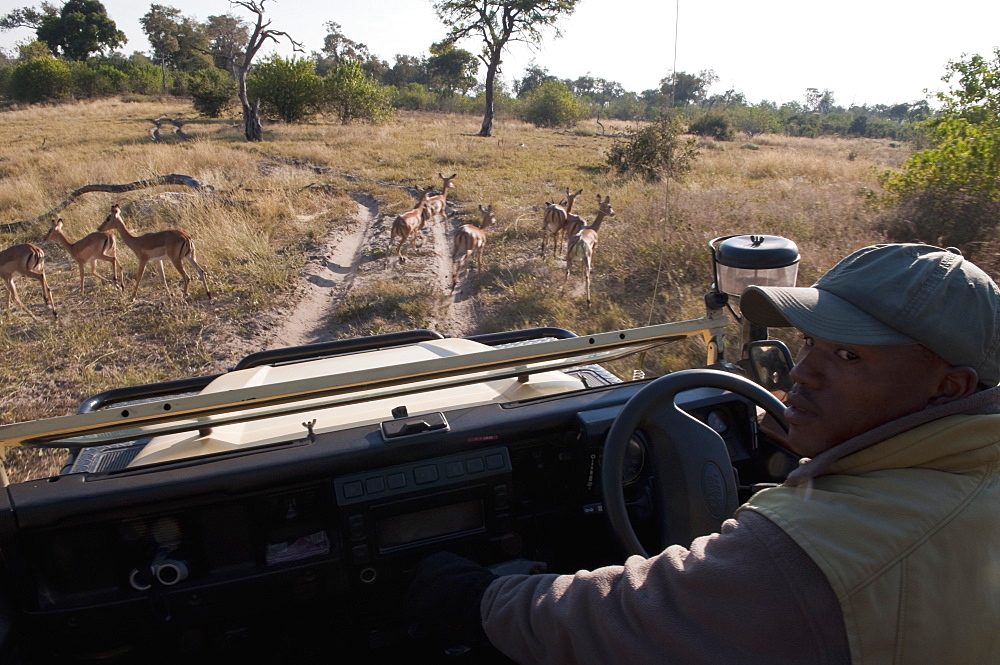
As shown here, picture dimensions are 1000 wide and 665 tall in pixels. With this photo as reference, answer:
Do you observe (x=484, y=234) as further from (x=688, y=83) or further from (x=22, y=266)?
(x=688, y=83)

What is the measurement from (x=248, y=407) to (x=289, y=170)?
16.1 m

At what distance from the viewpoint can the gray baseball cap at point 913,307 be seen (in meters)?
1.21

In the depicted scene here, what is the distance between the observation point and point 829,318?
134cm

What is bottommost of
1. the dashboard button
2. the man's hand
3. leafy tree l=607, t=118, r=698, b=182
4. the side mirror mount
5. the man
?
the man's hand

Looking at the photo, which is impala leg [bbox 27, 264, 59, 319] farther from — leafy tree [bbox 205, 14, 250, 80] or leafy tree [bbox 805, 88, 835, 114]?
leafy tree [bbox 805, 88, 835, 114]

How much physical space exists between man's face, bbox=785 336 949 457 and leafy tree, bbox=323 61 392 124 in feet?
111

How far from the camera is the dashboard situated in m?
1.82

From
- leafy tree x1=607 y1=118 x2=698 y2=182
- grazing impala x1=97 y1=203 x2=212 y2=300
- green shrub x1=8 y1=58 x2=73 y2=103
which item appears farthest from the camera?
green shrub x1=8 y1=58 x2=73 y2=103

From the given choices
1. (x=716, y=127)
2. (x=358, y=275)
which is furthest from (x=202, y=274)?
(x=716, y=127)

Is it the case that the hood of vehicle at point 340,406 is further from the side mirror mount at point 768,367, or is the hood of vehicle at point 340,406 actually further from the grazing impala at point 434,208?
the grazing impala at point 434,208

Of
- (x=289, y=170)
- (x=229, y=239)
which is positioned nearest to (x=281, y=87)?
(x=289, y=170)

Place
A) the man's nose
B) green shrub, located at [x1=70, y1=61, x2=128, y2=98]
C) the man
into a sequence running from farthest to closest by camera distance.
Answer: green shrub, located at [x1=70, y1=61, x2=128, y2=98], the man's nose, the man

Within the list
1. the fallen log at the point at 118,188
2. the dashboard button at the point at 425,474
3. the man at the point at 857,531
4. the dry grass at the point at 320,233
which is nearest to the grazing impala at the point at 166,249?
the dry grass at the point at 320,233

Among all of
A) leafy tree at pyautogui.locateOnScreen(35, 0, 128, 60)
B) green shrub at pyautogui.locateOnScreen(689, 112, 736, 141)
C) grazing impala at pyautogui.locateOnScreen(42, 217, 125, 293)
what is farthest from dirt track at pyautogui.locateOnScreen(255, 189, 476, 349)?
leafy tree at pyautogui.locateOnScreen(35, 0, 128, 60)
